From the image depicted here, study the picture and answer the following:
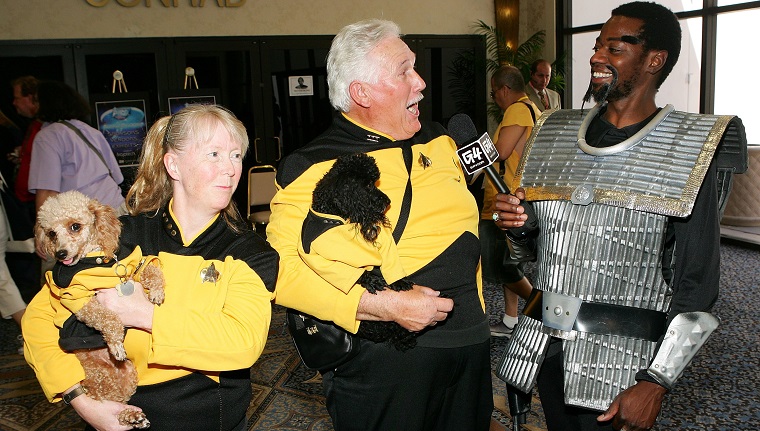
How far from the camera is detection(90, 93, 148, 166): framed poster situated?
26.4 feet

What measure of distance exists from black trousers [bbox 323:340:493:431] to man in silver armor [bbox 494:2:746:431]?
0.19 metres

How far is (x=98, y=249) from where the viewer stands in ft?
4.86

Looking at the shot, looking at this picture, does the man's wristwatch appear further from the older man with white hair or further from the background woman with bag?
the background woman with bag

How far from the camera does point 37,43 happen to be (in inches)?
311

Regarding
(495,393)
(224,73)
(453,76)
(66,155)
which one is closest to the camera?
(495,393)

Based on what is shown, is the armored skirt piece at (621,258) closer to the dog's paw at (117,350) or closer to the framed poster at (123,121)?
the dog's paw at (117,350)

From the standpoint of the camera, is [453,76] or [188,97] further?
[453,76]

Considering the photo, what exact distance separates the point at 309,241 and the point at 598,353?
866 mm

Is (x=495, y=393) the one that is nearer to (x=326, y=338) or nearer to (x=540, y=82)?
(x=326, y=338)

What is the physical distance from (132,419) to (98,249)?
41cm

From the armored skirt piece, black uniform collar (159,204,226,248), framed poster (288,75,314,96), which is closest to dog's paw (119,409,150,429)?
black uniform collar (159,204,226,248)

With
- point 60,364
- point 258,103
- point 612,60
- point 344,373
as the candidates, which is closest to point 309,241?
point 344,373

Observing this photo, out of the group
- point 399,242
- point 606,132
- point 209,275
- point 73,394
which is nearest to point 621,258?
point 606,132

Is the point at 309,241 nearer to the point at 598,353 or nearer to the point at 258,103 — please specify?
the point at 598,353
